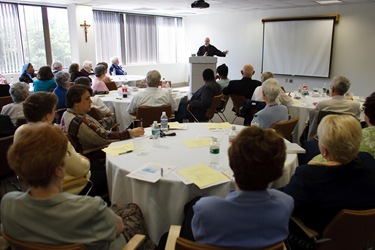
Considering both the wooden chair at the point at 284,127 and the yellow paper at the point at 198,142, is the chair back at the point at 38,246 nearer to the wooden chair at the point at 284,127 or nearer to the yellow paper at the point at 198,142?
the yellow paper at the point at 198,142

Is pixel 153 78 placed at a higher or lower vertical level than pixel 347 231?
higher

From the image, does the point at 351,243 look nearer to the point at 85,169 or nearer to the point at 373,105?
the point at 373,105

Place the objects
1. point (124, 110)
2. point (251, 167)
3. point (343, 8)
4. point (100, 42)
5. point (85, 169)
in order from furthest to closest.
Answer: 1. point (100, 42)
2. point (343, 8)
3. point (124, 110)
4. point (85, 169)
5. point (251, 167)

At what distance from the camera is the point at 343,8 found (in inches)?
369

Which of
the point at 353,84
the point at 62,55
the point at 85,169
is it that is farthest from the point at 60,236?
the point at 353,84

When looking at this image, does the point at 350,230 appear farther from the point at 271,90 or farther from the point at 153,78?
the point at 153,78

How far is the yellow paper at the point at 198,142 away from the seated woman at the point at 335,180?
44.4 inches

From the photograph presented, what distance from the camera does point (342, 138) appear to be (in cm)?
176

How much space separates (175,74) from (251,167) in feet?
41.6

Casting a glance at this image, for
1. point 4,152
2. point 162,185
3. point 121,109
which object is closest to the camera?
point 162,185

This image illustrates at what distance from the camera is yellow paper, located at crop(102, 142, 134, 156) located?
268 cm

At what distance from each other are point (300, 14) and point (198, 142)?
890 centimetres

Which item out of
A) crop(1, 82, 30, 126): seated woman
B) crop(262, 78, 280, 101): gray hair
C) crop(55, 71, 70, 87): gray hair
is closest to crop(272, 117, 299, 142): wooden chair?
crop(262, 78, 280, 101): gray hair

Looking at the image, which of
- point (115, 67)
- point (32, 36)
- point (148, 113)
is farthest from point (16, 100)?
point (115, 67)
